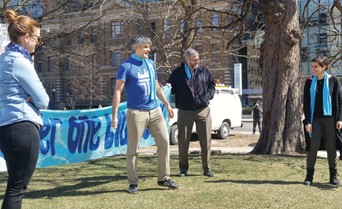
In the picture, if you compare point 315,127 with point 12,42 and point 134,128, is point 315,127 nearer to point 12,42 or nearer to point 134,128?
point 134,128

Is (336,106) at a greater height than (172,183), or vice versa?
(336,106)

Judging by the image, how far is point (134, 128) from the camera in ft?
18.9

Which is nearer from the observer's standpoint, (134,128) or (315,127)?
(134,128)

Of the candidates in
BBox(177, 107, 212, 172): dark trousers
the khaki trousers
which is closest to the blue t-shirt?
the khaki trousers

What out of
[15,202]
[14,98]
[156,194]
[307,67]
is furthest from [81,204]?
[307,67]

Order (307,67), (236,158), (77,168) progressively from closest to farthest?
(77,168) < (236,158) < (307,67)

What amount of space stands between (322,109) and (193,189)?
2.04 m

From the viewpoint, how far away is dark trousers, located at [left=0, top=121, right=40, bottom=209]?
3.54 m

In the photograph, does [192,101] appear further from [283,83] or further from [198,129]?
[283,83]

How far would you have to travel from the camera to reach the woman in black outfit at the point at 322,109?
20.0 ft

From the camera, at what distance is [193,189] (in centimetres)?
595

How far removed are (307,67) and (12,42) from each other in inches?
1967

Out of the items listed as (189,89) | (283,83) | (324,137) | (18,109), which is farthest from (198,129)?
(18,109)

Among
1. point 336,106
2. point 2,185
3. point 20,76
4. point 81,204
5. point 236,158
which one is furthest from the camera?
point 236,158
